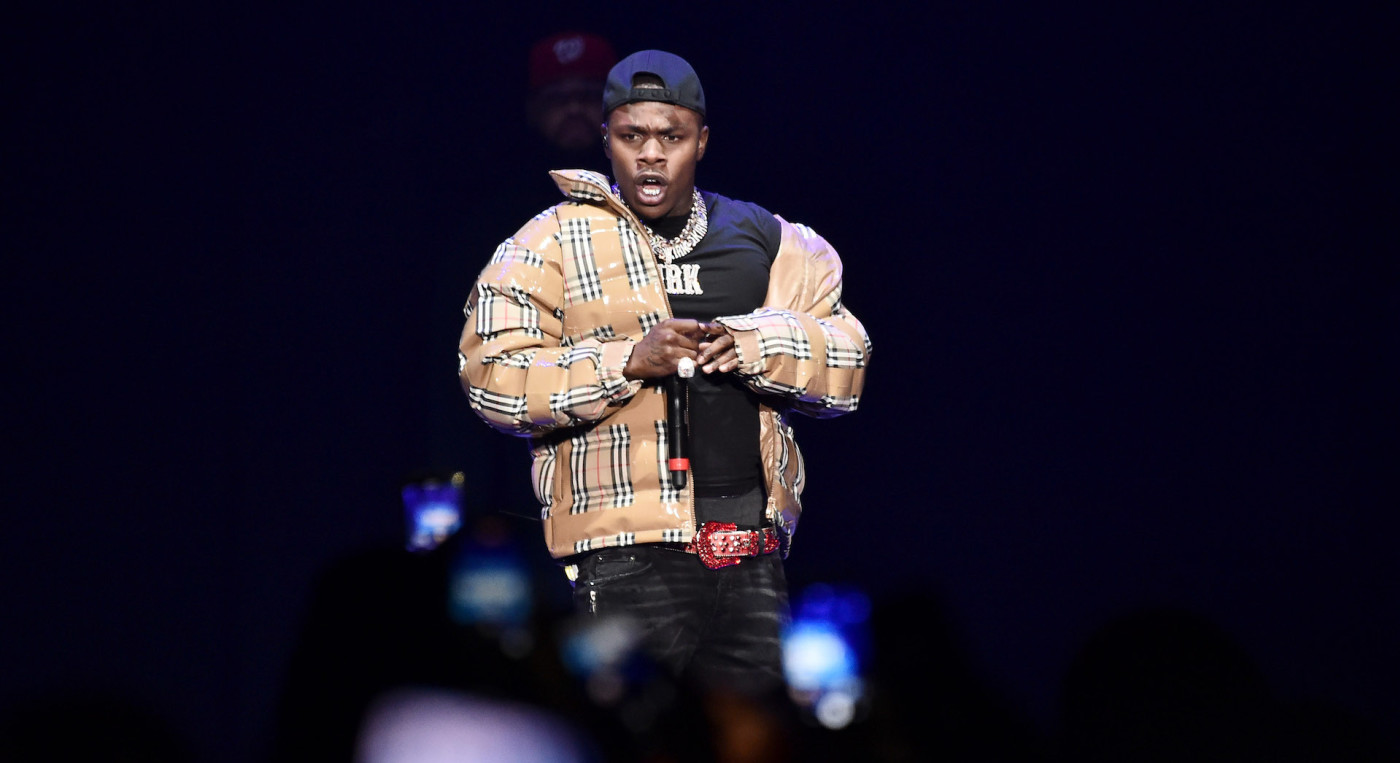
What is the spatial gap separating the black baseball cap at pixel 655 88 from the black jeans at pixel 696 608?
2.30 ft

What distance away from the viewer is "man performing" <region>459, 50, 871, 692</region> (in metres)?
1.91

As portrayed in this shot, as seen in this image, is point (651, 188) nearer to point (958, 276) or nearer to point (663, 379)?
point (663, 379)

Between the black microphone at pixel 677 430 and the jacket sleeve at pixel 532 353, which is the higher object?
the jacket sleeve at pixel 532 353

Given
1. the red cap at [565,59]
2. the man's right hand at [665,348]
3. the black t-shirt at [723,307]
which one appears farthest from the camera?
the red cap at [565,59]

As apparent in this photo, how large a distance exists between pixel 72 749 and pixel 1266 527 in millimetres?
2543

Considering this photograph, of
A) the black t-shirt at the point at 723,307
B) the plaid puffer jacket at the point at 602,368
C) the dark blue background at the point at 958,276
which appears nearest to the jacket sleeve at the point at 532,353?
the plaid puffer jacket at the point at 602,368

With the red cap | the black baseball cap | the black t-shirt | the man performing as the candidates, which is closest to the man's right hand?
the man performing

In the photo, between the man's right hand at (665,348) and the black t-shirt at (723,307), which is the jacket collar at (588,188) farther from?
the man's right hand at (665,348)

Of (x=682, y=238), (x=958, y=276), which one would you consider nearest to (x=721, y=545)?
(x=682, y=238)

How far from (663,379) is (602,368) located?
130mm

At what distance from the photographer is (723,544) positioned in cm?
195

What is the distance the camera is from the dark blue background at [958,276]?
105 inches

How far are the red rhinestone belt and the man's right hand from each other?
0.25 meters

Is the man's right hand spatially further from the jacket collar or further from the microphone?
the jacket collar
